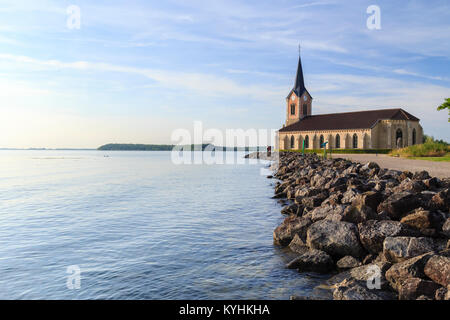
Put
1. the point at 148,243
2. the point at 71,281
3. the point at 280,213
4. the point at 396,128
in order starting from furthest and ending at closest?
the point at 396,128 → the point at 280,213 → the point at 148,243 → the point at 71,281

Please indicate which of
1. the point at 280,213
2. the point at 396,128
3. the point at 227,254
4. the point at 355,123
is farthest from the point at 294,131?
the point at 227,254

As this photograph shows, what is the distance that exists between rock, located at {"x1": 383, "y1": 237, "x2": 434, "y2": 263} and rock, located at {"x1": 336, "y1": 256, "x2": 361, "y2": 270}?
0.65 metres

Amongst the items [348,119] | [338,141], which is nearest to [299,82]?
[348,119]

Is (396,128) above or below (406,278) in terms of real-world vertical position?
above

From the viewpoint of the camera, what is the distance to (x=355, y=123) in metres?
78.1

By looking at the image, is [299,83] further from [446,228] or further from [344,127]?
[446,228]

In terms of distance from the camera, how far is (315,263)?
307 inches

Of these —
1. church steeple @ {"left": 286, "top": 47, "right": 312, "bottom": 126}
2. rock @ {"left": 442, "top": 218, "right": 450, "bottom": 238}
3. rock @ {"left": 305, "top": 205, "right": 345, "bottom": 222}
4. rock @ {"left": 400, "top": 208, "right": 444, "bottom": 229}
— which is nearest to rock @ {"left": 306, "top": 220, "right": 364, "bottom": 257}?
rock @ {"left": 305, "top": 205, "right": 345, "bottom": 222}

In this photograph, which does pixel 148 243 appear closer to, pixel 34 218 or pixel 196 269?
pixel 196 269

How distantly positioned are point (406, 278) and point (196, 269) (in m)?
4.24

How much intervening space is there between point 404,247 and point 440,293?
1.68 meters

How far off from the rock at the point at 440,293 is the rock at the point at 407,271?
639 mm

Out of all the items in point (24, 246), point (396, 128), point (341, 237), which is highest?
point (396, 128)

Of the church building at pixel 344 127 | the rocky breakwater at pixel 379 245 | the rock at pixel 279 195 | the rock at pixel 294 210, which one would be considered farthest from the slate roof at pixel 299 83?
the rocky breakwater at pixel 379 245
